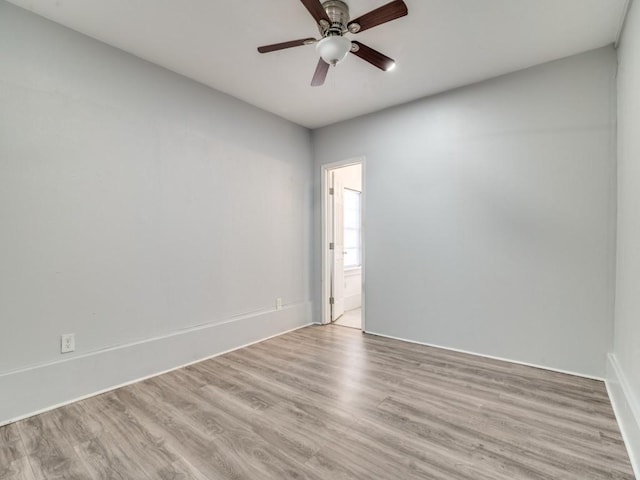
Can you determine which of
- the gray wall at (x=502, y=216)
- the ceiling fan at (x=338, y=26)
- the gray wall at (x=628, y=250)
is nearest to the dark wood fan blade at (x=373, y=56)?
the ceiling fan at (x=338, y=26)

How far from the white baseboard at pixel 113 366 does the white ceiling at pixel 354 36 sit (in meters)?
2.37

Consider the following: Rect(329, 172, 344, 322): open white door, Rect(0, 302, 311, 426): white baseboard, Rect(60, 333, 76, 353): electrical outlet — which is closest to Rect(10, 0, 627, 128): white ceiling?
Rect(329, 172, 344, 322): open white door

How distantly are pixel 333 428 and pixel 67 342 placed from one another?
Answer: 6.30 feet

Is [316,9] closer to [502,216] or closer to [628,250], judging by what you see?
[502,216]

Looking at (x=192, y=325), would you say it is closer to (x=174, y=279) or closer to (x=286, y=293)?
(x=174, y=279)

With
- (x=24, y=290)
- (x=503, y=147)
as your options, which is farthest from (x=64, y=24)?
(x=503, y=147)

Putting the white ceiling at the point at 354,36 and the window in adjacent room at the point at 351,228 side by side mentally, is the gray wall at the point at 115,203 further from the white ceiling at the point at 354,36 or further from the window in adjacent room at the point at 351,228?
the window in adjacent room at the point at 351,228

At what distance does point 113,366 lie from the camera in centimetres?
232

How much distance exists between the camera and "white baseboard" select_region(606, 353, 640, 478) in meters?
1.49

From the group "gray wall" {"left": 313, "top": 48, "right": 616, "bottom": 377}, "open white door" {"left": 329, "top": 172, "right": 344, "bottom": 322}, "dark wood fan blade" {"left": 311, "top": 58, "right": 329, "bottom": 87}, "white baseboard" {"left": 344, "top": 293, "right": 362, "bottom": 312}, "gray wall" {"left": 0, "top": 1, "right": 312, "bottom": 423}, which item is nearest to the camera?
"gray wall" {"left": 0, "top": 1, "right": 312, "bottom": 423}

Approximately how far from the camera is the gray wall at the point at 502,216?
2.43 m

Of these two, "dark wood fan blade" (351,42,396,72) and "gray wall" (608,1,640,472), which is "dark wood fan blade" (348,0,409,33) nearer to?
"dark wood fan blade" (351,42,396,72)

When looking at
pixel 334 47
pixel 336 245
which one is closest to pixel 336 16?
pixel 334 47

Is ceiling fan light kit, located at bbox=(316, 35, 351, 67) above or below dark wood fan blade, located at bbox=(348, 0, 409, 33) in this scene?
below
